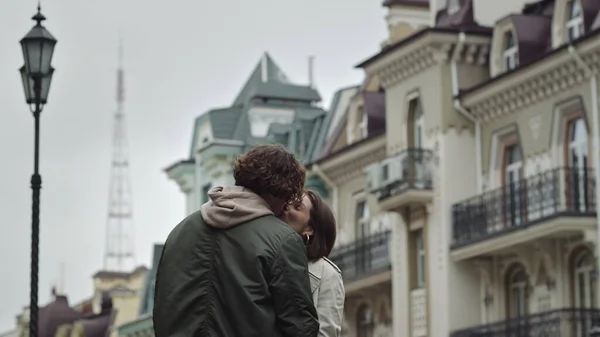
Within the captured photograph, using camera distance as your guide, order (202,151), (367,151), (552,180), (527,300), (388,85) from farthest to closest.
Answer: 1. (202,151)
2. (367,151)
3. (388,85)
4. (527,300)
5. (552,180)

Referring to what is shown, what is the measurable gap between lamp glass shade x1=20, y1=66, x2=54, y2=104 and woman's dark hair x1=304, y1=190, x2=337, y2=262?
41.9 ft

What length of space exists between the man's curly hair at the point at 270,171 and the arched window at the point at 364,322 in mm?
34127

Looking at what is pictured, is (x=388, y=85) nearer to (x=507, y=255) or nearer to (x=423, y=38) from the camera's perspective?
(x=423, y=38)

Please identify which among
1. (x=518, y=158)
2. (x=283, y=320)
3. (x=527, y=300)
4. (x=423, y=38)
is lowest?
(x=283, y=320)

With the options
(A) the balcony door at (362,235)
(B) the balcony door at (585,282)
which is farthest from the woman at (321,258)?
(A) the balcony door at (362,235)

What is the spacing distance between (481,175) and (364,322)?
710 cm

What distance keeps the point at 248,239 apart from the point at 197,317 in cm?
34

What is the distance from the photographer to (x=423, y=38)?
1421 inches

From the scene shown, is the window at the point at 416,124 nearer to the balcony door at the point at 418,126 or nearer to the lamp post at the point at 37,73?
the balcony door at the point at 418,126

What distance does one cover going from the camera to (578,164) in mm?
32469

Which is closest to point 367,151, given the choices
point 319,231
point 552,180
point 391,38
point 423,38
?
point 391,38

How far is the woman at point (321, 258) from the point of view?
24.9 ft

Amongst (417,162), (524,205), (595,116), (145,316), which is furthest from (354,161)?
(145,316)

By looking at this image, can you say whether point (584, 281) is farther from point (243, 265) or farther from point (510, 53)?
point (243, 265)
